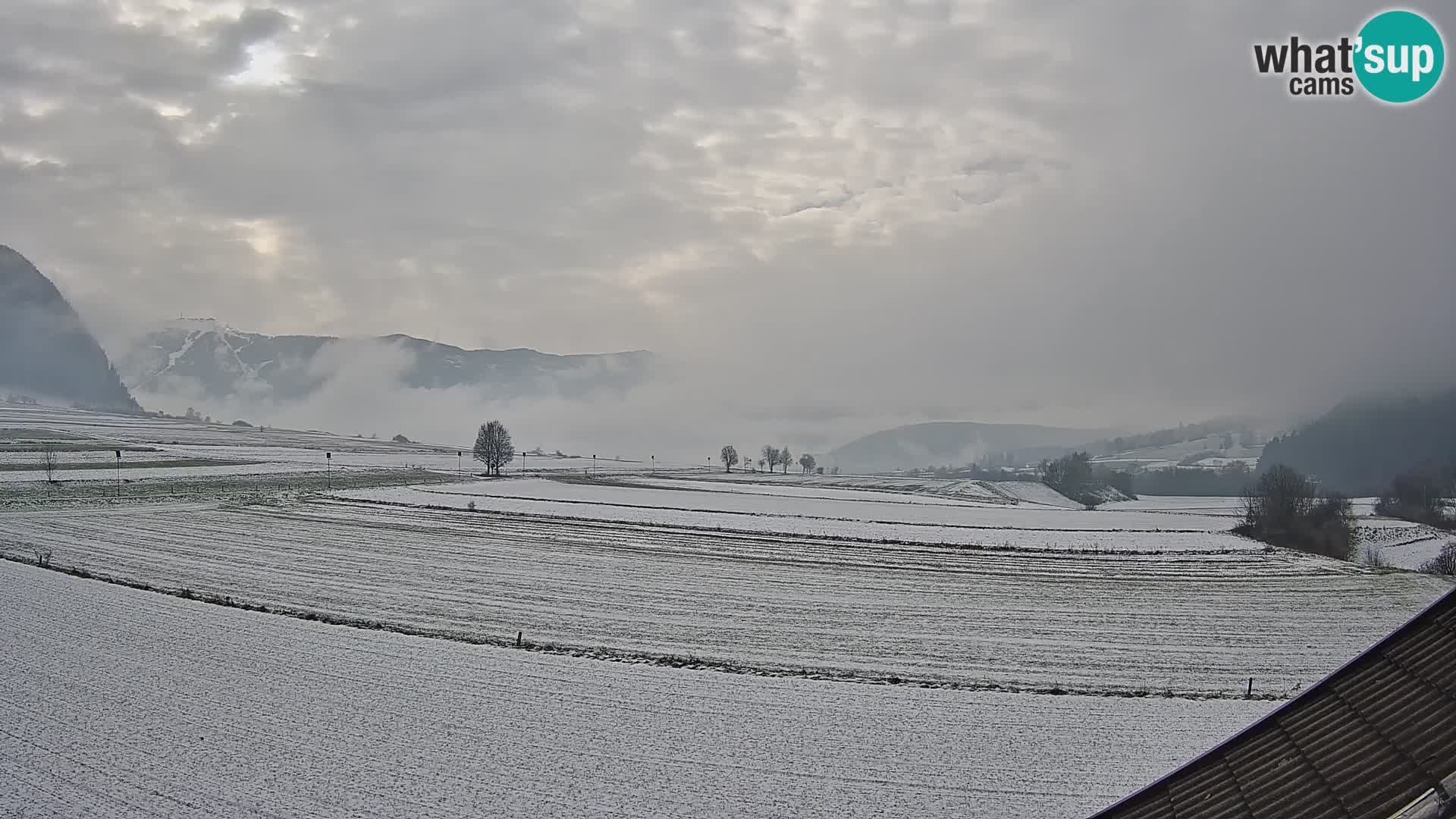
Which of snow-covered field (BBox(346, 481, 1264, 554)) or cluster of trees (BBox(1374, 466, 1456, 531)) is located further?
cluster of trees (BBox(1374, 466, 1456, 531))

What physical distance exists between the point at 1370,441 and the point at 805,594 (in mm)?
191798

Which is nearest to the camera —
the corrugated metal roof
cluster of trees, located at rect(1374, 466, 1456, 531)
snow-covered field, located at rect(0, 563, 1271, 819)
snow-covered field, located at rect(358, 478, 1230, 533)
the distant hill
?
the corrugated metal roof

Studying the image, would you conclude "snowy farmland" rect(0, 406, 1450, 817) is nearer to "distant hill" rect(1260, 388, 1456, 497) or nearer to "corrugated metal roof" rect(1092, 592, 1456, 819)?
"corrugated metal roof" rect(1092, 592, 1456, 819)

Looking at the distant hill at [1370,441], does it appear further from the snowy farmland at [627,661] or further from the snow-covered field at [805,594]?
the snowy farmland at [627,661]

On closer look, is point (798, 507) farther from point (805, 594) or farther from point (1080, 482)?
point (1080, 482)

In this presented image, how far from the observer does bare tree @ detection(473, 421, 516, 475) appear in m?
117

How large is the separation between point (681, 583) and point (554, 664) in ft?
45.9

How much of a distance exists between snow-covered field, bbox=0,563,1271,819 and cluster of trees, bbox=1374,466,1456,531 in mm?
88814

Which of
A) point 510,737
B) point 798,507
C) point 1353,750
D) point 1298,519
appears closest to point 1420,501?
point 1298,519

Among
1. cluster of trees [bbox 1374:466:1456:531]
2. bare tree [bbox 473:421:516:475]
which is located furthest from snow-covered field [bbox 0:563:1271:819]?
bare tree [bbox 473:421:516:475]

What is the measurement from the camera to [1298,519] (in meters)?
64.4

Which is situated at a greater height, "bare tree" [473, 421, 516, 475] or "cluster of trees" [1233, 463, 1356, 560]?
"bare tree" [473, 421, 516, 475]

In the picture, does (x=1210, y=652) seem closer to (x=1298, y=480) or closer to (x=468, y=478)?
(x=1298, y=480)

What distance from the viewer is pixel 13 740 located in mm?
16984
